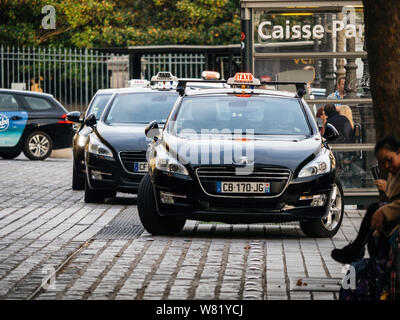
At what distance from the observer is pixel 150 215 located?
11.6m

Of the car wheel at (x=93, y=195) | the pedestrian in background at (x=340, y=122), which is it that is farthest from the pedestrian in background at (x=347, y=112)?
the car wheel at (x=93, y=195)

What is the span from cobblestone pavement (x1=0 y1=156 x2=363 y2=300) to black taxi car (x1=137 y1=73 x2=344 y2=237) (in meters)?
0.26

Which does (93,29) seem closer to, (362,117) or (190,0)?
(190,0)

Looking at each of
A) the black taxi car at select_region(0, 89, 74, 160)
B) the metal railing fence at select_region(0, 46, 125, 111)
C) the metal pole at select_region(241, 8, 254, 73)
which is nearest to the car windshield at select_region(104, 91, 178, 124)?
the metal pole at select_region(241, 8, 254, 73)

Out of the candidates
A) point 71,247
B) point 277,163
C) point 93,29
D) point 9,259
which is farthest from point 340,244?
point 93,29

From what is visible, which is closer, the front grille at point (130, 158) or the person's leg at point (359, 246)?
the person's leg at point (359, 246)

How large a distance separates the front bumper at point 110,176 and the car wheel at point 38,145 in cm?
1110

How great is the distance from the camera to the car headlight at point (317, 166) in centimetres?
1127

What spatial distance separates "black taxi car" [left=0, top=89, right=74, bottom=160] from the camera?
25.8 meters

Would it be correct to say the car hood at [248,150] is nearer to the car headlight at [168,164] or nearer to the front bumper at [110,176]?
the car headlight at [168,164]

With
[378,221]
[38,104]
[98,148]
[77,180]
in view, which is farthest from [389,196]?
[38,104]

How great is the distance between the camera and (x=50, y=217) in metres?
13.6

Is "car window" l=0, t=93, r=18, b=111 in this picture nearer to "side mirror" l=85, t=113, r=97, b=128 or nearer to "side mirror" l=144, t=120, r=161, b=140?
"side mirror" l=85, t=113, r=97, b=128
